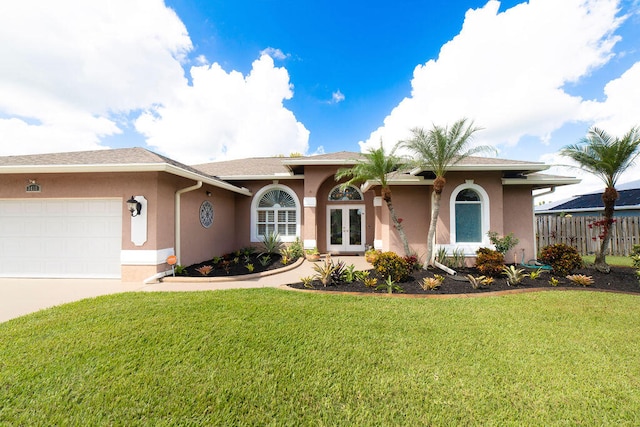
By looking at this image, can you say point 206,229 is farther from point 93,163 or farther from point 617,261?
point 617,261

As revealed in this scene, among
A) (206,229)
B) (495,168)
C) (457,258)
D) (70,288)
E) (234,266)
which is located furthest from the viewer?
(206,229)

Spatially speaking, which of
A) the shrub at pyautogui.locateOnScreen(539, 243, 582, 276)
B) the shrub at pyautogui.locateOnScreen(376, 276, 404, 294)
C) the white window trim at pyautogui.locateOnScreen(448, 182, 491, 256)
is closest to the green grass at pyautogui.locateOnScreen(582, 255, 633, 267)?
the shrub at pyautogui.locateOnScreen(539, 243, 582, 276)

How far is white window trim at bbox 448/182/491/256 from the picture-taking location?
8.59m

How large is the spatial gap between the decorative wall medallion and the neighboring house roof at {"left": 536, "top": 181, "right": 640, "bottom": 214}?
21760 millimetres

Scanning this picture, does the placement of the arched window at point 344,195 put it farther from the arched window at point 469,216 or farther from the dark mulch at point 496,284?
the dark mulch at point 496,284

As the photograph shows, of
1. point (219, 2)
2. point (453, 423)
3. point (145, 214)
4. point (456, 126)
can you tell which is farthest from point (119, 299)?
point (219, 2)

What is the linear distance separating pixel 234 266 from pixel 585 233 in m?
16.8

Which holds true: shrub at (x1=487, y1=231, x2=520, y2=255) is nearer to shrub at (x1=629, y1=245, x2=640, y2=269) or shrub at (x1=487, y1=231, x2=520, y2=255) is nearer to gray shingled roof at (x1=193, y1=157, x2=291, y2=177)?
shrub at (x1=629, y1=245, x2=640, y2=269)

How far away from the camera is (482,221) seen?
343 inches

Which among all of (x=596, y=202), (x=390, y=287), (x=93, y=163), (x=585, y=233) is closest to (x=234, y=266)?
(x=93, y=163)

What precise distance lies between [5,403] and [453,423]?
183 inches

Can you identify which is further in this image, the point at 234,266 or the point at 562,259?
the point at 234,266

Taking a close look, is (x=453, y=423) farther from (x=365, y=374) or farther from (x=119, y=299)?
(x=119, y=299)

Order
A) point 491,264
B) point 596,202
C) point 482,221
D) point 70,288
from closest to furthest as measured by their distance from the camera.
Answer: point 70,288, point 491,264, point 482,221, point 596,202
